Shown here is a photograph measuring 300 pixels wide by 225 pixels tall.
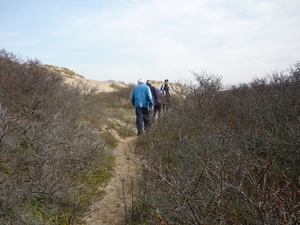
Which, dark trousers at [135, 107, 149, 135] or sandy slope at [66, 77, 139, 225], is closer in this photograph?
sandy slope at [66, 77, 139, 225]

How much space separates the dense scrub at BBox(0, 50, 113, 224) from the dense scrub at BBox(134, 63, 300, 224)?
36.7 inches

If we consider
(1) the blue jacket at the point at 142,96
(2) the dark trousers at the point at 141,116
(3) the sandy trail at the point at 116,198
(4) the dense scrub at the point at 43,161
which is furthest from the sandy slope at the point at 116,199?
(1) the blue jacket at the point at 142,96

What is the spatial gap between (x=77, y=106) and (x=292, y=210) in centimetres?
547

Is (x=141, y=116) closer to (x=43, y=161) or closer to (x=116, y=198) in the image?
(x=116, y=198)

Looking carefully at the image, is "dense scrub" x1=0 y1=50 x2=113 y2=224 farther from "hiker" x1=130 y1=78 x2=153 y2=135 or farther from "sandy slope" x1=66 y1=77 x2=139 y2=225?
"hiker" x1=130 y1=78 x2=153 y2=135

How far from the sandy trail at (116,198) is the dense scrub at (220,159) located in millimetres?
276

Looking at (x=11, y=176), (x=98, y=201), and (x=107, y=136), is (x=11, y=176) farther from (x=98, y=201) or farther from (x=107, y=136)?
(x=107, y=136)

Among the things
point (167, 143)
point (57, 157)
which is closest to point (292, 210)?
point (57, 157)

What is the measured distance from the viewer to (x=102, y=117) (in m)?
8.33

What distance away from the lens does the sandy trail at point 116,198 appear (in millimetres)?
3605

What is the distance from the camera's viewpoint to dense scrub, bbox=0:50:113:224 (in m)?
3.23

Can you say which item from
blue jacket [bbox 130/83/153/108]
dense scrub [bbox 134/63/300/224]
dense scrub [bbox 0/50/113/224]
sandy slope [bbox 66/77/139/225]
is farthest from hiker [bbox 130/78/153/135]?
dense scrub [bbox 0/50/113/224]

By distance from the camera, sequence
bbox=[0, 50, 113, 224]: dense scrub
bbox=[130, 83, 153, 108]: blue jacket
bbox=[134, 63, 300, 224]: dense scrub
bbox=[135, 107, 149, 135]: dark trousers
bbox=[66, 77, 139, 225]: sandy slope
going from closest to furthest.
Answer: bbox=[134, 63, 300, 224]: dense scrub < bbox=[0, 50, 113, 224]: dense scrub < bbox=[66, 77, 139, 225]: sandy slope < bbox=[130, 83, 153, 108]: blue jacket < bbox=[135, 107, 149, 135]: dark trousers

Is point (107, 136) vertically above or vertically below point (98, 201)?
above
